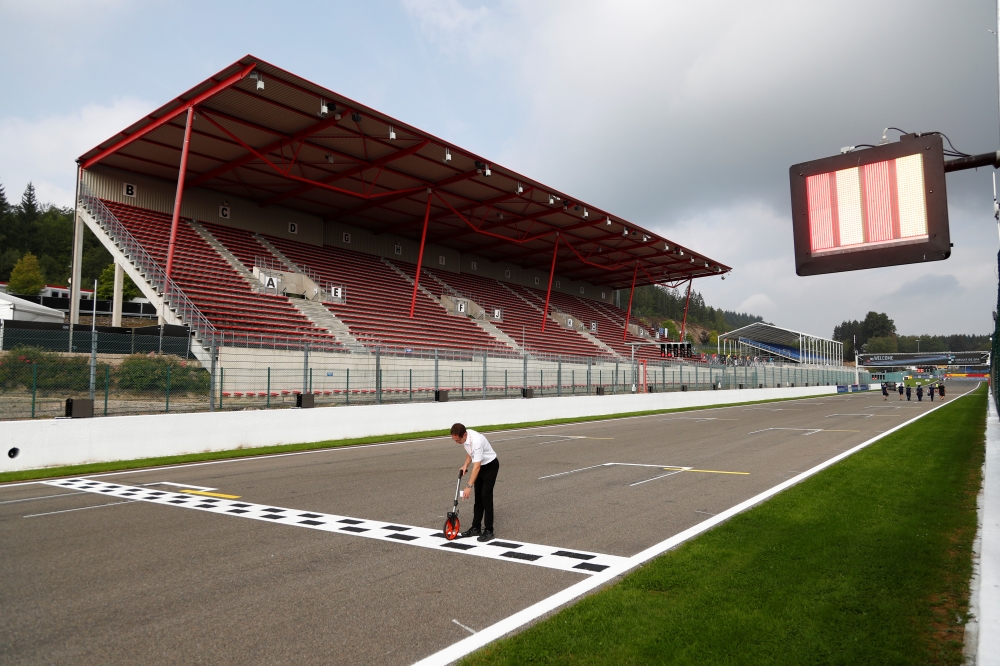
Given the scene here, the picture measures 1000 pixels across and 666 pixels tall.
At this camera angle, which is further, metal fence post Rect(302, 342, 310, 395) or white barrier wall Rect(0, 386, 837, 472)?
metal fence post Rect(302, 342, 310, 395)

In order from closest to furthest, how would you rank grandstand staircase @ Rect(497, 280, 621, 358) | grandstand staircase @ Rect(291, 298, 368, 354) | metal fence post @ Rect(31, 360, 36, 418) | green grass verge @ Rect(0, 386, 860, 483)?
green grass verge @ Rect(0, 386, 860, 483) → metal fence post @ Rect(31, 360, 36, 418) → grandstand staircase @ Rect(291, 298, 368, 354) → grandstand staircase @ Rect(497, 280, 621, 358)

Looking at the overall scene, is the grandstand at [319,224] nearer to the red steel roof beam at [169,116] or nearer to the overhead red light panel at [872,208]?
the red steel roof beam at [169,116]

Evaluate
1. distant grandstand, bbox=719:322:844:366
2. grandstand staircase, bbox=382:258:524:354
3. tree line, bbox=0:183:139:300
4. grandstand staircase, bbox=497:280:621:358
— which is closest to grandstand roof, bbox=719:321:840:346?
distant grandstand, bbox=719:322:844:366

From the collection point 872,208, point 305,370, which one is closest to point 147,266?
point 305,370

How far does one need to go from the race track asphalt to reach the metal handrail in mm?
11542

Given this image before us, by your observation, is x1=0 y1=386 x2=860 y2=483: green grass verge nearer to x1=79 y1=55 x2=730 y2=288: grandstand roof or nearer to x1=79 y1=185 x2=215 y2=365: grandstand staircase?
x1=79 y1=185 x2=215 y2=365: grandstand staircase

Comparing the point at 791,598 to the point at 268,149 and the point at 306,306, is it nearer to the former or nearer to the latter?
the point at 268,149

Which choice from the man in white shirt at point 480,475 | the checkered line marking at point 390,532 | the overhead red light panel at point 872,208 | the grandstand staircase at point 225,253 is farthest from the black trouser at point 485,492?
the grandstand staircase at point 225,253

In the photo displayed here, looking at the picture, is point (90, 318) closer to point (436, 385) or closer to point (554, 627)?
point (436, 385)

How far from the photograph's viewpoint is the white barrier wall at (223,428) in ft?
42.1

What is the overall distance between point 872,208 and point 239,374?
15.5 meters

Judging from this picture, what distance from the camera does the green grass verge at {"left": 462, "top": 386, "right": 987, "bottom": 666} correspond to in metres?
3.93

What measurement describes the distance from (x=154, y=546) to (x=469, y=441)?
3.55 m

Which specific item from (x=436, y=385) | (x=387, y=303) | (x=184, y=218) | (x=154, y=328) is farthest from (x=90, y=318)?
(x=436, y=385)
